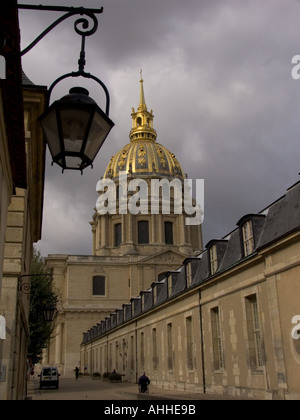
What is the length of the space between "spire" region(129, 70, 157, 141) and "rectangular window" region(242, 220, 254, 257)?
73.7 metres

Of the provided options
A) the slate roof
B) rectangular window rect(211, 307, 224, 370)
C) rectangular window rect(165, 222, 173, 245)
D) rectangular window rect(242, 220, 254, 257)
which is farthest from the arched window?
rectangular window rect(242, 220, 254, 257)

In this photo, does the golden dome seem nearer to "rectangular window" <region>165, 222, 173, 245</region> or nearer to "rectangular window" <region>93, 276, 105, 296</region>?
"rectangular window" <region>165, 222, 173, 245</region>

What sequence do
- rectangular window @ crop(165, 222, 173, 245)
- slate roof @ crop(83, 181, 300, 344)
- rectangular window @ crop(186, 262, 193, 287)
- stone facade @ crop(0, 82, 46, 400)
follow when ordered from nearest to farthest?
stone facade @ crop(0, 82, 46, 400) < slate roof @ crop(83, 181, 300, 344) < rectangular window @ crop(186, 262, 193, 287) < rectangular window @ crop(165, 222, 173, 245)

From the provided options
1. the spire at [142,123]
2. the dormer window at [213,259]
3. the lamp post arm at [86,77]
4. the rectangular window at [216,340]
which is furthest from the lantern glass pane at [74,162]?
the spire at [142,123]

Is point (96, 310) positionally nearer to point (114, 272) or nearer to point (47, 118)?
point (114, 272)

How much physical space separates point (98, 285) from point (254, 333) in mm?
53792

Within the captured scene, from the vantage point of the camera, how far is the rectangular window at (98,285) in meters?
69.3

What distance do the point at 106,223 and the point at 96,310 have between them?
51.4ft

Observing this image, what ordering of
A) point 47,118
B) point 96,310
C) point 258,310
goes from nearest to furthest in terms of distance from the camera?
point 47,118
point 258,310
point 96,310

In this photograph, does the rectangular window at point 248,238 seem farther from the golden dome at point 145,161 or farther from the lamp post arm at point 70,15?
the golden dome at point 145,161

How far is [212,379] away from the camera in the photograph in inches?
812

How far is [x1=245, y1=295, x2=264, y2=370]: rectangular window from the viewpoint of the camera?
1725 cm

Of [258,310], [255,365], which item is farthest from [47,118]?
[255,365]
